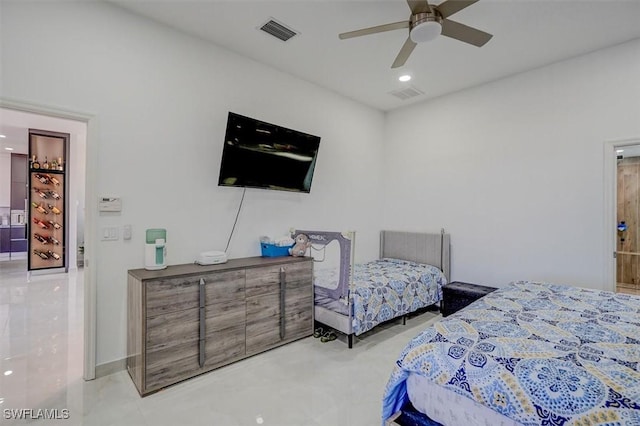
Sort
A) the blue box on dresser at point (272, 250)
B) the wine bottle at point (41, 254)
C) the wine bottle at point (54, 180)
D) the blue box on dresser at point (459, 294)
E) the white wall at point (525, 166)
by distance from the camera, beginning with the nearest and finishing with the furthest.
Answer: the white wall at point (525, 166) → the blue box on dresser at point (272, 250) → the blue box on dresser at point (459, 294) → the wine bottle at point (41, 254) → the wine bottle at point (54, 180)

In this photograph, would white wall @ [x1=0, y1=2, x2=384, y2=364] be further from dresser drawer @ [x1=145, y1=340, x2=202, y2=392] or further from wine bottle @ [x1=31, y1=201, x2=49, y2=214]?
wine bottle @ [x1=31, y1=201, x2=49, y2=214]

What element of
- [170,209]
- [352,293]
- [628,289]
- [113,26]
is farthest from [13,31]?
[628,289]

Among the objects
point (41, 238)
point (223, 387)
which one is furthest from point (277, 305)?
point (41, 238)

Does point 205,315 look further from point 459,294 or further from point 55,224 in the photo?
point 55,224

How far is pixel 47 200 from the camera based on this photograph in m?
6.74

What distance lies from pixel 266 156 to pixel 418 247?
2.77 metres

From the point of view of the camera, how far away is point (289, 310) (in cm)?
324

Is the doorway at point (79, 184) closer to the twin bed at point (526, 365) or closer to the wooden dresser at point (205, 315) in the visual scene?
the wooden dresser at point (205, 315)

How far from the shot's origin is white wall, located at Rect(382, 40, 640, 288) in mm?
3293

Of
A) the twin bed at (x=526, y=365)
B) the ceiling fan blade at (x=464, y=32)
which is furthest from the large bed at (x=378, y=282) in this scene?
the ceiling fan blade at (x=464, y=32)

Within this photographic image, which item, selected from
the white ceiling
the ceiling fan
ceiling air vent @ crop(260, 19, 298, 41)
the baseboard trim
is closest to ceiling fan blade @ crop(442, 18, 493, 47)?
the ceiling fan

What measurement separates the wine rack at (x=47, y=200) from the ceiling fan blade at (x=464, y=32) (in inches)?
318

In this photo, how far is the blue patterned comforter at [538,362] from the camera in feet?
3.96

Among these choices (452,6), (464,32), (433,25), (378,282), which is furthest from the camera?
(378,282)
